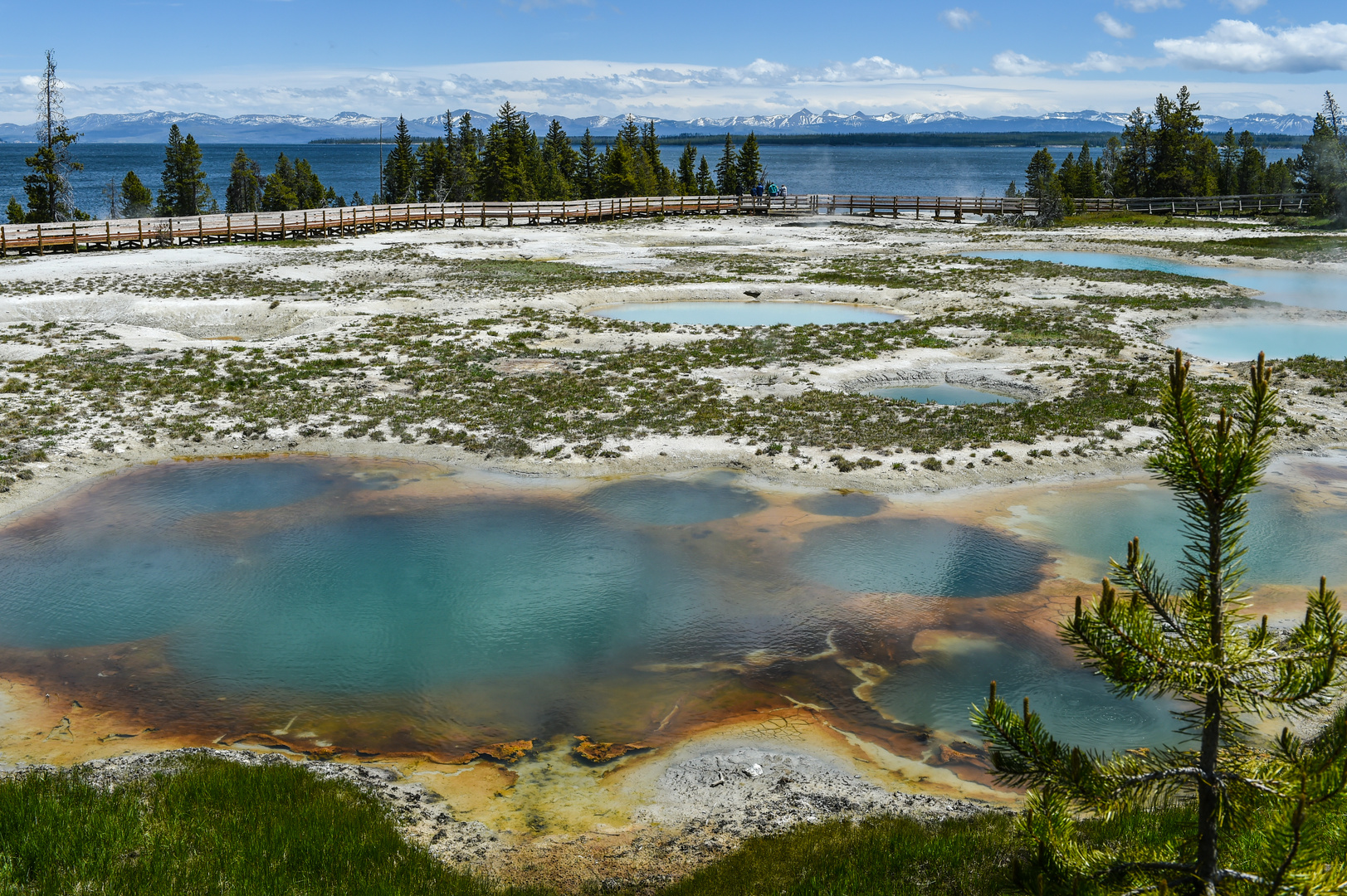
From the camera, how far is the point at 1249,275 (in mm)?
45844

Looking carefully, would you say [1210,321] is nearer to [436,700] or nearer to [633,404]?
[633,404]

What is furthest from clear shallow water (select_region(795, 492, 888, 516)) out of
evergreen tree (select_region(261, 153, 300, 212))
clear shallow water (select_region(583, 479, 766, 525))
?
evergreen tree (select_region(261, 153, 300, 212))

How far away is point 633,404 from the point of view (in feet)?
75.6

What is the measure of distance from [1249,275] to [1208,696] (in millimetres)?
49786

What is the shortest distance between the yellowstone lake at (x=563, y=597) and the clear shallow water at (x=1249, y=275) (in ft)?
79.0

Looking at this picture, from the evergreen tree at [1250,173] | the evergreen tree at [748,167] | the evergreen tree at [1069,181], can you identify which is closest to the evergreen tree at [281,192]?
the evergreen tree at [748,167]

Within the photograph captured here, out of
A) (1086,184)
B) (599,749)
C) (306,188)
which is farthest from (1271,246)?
(306,188)

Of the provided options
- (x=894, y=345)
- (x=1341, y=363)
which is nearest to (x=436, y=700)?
(x=894, y=345)

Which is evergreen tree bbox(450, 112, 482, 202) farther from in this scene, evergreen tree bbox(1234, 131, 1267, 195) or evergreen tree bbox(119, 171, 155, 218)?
evergreen tree bbox(1234, 131, 1267, 195)

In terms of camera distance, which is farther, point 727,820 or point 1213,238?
point 1213,238

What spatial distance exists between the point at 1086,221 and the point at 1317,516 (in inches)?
2405

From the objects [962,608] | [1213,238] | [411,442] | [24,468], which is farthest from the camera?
[1213,238]

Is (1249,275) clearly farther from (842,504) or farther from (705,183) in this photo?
(705,183)

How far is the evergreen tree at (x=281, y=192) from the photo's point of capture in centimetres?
12356
